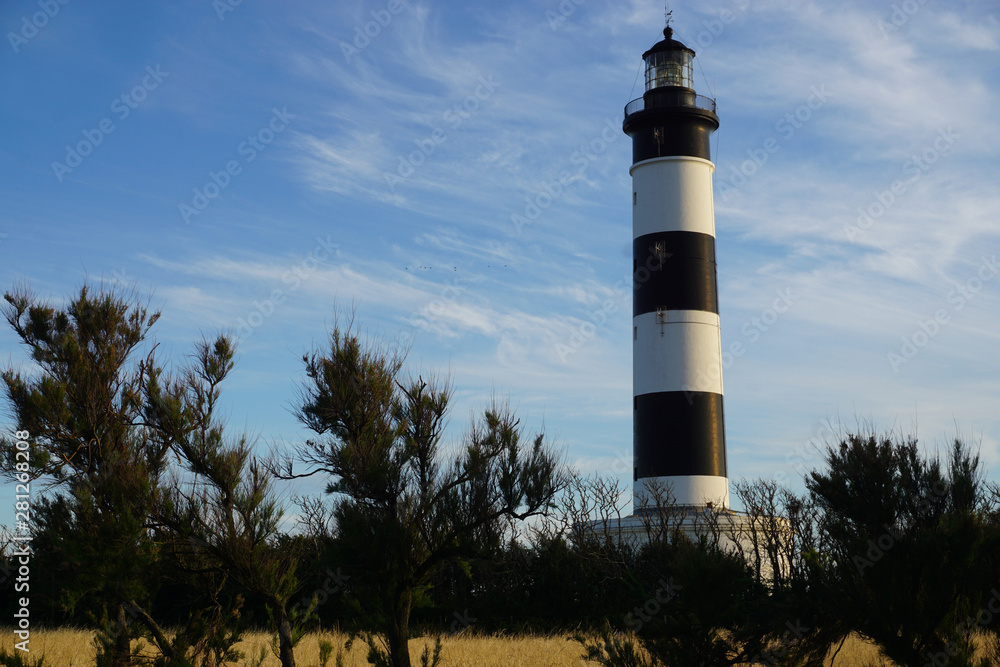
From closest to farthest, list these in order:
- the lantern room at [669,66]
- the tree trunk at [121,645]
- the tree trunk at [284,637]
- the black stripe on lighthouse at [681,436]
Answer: the tree trunk at [121,645] → the tree trunk at [284,637] → the black stripe on lighthouse at [681,436] → the lantern room at [669,66]

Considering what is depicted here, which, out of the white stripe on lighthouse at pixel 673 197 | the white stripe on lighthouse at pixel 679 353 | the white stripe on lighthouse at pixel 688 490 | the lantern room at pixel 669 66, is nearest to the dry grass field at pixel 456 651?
the white stripe on lighthouse at pixel 688 490

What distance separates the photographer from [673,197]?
23.9 metres

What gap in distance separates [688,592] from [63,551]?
6.75 m

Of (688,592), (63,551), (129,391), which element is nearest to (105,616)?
(63,551)

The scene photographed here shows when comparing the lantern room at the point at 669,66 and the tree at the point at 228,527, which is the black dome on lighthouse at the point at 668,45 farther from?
the tree at the point at 228,527

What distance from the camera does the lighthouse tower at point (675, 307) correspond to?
22.2m

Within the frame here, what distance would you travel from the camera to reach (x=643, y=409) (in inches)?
906

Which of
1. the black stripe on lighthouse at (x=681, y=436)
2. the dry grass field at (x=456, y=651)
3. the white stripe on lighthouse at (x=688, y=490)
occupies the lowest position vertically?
the dry grass field at (x=456, y=651)

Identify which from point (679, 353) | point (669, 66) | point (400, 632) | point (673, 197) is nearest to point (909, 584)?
point (400, 632)

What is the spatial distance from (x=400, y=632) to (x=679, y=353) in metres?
13.6

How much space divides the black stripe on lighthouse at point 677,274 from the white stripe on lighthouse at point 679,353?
10.8 inches

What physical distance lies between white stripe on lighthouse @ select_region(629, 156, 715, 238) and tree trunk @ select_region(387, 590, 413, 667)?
15.0 metres

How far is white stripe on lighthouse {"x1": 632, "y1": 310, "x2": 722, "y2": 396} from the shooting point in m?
22.8

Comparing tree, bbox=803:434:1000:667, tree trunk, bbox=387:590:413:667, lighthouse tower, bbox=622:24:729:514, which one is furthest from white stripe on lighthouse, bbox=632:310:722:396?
tree trunk, bbox=387:590:413:667
